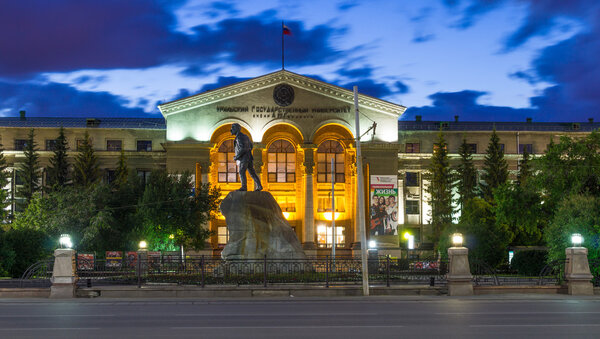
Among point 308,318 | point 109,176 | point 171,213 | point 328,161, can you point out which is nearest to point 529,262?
point 171,213

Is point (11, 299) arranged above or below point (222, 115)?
below

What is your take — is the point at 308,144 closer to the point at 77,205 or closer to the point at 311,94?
the point at 311,94

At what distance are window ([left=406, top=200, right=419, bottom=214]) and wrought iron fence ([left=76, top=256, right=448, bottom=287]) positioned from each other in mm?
52272

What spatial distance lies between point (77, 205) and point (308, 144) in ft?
79.1

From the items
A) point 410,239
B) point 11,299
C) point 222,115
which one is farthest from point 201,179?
point 11,299

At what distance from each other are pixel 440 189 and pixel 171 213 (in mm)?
34252

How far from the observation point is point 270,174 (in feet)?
236

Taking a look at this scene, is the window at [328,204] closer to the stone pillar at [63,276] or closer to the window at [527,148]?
the window at [527,148]

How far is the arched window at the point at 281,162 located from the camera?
71.9 meters

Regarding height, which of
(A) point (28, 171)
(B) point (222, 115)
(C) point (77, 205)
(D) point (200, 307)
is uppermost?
(B) point (222, 115)

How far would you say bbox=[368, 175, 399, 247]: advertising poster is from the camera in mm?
69938

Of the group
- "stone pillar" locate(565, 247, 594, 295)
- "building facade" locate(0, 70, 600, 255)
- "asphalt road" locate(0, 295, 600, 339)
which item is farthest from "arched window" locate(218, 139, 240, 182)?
"stone pillar" locate(565, 247, 594, 295)

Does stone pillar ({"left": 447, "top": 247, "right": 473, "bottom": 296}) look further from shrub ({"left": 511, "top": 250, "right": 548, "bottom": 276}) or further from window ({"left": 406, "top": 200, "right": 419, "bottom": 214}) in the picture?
window ({"left": 406, "top": 200, "right": 419, "bottom": 214})

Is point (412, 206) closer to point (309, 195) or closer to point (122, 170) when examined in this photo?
point (309, 195)
